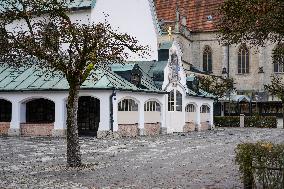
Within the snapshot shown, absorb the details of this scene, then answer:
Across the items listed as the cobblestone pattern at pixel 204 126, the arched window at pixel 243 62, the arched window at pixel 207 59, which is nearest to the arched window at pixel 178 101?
the cobblestone pattern at pixel 204 126

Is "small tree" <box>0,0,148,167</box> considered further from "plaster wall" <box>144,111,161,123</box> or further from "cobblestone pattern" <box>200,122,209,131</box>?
"cobblestone pattern" <box>200,122,209,131</box>

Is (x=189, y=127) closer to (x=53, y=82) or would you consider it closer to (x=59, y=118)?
(x=59, y=118)

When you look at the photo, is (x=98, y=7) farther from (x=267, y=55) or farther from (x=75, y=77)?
(x=267, y=55)

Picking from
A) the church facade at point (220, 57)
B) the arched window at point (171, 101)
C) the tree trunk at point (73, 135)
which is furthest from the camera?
the church facade at point (220, 57)

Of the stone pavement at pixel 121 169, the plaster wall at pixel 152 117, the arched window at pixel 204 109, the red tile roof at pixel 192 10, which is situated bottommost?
the stone pavement at pixel 121 169

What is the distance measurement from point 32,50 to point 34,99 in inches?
701

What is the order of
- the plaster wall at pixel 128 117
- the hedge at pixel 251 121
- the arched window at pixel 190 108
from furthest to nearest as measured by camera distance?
1. the hedge at pixel 251 121
2. the arched window at pixel 190 108
3. the plaster wall at pixel 128 117

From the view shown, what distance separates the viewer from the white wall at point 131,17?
119 feet

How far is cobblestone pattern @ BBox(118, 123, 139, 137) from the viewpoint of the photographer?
3130 cm

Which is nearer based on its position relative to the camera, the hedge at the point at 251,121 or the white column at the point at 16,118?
the white column at the point at 16,118

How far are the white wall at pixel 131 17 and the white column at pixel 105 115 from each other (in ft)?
26.0

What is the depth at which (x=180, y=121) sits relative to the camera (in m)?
39.3

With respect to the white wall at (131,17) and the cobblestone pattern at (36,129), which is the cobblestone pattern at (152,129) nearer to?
the white wall at (131,17)

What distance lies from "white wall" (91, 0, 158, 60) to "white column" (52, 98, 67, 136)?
7797 mm
